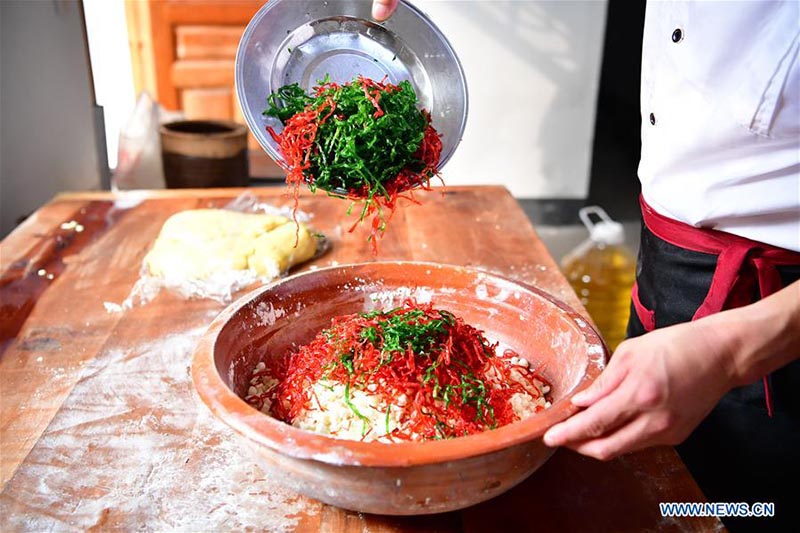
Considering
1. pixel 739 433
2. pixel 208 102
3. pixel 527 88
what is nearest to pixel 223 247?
pixel 739 433

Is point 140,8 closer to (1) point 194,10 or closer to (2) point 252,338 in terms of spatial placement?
(1) point 194,10

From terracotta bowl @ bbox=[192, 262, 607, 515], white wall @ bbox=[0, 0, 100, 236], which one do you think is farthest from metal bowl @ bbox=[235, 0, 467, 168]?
white wall @ bbox=[0, 0, 100, 236]

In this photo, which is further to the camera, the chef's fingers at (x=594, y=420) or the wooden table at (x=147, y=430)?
the wooden table at (x=147, y=430)

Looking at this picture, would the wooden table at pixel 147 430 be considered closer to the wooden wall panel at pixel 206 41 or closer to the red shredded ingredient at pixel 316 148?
the red shredded ingredient at pixel 316 148

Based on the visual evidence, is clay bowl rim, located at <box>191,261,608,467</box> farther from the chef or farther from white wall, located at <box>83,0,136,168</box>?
white wall, located at <box>83,0,136,168</box>

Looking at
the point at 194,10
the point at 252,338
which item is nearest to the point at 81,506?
the point at 252,338

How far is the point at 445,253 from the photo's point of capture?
224 centimetres

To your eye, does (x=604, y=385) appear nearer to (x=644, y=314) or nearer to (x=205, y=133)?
(x=644, y=314)

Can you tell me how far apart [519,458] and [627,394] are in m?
0.19

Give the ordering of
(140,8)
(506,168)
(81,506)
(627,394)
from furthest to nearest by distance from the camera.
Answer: (140,8), (506,168), (81,506), (627,394)

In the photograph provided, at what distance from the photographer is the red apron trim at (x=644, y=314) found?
1.71m

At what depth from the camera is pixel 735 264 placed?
1409 mm

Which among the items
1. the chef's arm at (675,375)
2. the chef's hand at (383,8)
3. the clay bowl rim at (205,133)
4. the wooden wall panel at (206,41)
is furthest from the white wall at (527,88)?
the chef's arm at (675,375)

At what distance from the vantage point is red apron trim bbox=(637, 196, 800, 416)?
4.52ft
